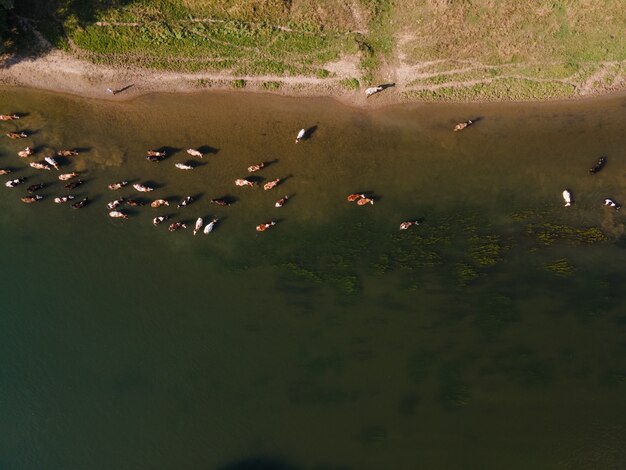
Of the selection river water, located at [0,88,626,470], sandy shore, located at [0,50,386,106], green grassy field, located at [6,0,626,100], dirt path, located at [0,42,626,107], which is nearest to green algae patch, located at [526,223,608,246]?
river water, located at [0,88,626,470]

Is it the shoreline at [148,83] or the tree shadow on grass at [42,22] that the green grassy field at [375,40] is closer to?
the tree shadow on grass at [42,22]

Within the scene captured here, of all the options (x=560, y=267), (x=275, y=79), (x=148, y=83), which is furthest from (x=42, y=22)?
(x=560, y=267)

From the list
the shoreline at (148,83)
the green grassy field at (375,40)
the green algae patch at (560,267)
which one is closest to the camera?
the green grassy field at (375,40)

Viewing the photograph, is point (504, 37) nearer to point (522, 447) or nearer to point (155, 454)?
point (522, 447)

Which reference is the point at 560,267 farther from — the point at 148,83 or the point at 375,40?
the point at 148,83

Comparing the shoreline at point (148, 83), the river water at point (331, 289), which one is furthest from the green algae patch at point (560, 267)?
the shoreline at point (148, 83)

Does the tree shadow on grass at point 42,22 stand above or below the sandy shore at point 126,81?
above

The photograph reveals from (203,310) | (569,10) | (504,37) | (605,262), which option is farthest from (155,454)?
(569,10)
